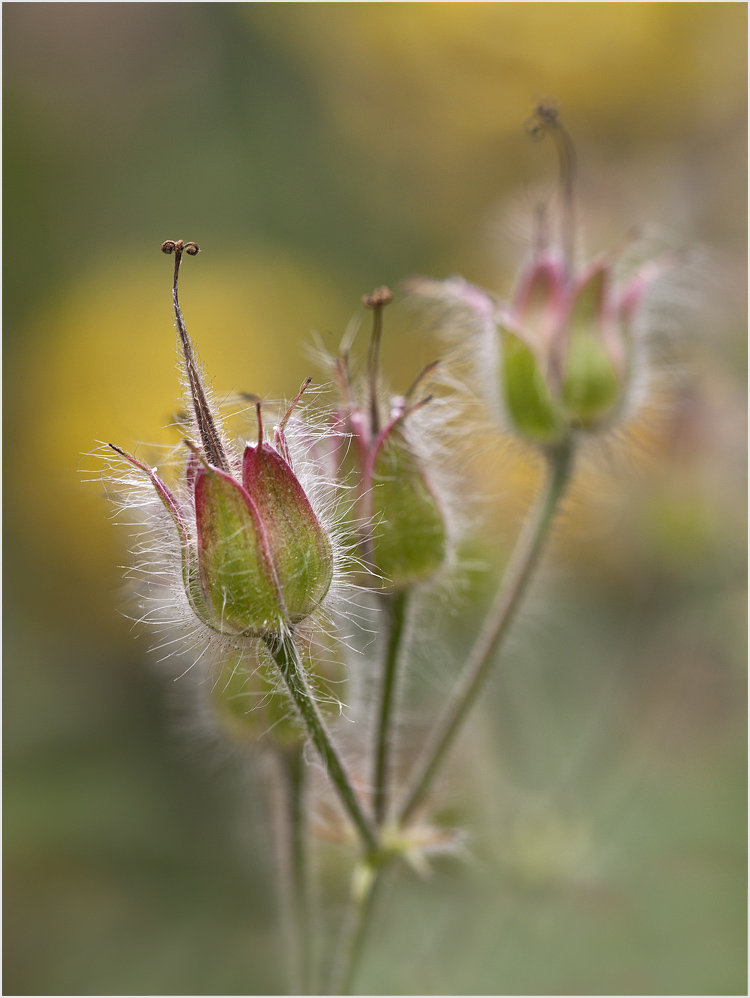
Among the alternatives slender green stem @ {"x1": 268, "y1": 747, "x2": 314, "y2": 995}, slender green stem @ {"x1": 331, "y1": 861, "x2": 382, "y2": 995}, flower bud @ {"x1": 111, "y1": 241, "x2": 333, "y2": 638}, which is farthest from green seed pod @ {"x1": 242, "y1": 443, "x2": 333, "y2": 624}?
slender green stem @ {"x1": 331, "y1": 861, "x2": 382, "y2": 995}

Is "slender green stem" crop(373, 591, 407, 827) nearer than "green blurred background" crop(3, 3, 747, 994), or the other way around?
"slender green stem" crop(373, 591, 407, 827)

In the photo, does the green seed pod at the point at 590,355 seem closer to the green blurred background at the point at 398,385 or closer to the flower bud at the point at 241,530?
the green blurred background at the point at 398,385

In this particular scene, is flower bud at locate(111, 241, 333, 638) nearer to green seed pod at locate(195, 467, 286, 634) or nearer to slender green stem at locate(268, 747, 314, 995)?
green seed pod at locate(195, 467, 286, 634)

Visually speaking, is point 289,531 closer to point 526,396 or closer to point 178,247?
point 178,247

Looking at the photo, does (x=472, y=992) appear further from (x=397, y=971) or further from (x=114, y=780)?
(x=114, y=780)

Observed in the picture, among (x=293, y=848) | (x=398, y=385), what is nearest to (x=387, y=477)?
(x=293, y=848)
